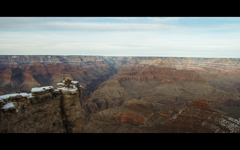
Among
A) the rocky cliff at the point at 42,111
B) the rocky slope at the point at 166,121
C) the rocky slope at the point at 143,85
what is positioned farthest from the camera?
the rocky slope at the point at 143,85

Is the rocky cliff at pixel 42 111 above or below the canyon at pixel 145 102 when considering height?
above

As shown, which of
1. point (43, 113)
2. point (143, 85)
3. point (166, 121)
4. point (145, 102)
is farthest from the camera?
point (143, 85)

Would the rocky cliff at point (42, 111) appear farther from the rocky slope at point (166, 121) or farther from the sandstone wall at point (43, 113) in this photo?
the rocky slope at point (166, 121)

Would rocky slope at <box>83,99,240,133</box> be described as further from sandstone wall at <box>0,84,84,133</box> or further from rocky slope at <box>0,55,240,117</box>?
rocky slope at <box>0,55,240,117</box>

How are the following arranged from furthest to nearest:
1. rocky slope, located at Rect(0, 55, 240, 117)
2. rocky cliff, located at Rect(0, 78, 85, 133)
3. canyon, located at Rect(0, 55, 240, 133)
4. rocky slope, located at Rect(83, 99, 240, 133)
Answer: rocky slope, located at Rect(0, 55, 240, 117)
rocky slope, located at Rect(83, 99, 240, 133)
canyon, located at Rect(0, 55, 240, 133)
rocky cliff, located at Rect(0, 78, 85, 133)

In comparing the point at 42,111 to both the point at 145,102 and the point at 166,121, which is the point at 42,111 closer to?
the point at 166,121

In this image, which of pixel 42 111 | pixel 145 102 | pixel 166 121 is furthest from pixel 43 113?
pixel 145 102

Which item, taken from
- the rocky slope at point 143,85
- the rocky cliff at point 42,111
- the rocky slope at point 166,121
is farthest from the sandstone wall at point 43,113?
the rocky slope at point 143,85

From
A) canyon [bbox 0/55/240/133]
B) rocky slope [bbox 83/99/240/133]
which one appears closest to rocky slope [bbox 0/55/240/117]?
canyon [bbox 0/55/240/133]
